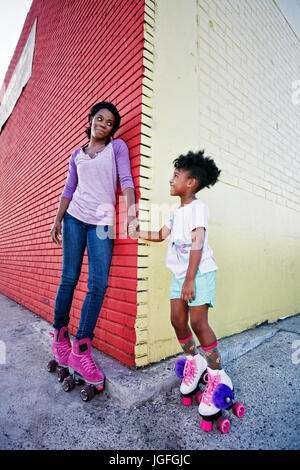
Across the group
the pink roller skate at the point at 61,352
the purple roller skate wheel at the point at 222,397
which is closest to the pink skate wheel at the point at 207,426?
the purple roller skate wheel at the point at 222,397

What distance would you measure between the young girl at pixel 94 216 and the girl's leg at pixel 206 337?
30.1 inches

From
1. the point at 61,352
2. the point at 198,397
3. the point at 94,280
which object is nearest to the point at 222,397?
the point at 198,397

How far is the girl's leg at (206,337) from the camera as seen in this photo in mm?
1521

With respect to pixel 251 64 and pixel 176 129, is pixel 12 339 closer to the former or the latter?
pixel 176 129

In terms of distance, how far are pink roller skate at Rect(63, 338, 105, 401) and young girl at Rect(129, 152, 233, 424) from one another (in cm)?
60

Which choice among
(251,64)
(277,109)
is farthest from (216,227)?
(277,109)

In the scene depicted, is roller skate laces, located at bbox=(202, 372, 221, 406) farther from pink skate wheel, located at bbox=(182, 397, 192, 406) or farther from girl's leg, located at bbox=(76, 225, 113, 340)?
girl's leg, located at bbox=(76, 225, 113, 340)

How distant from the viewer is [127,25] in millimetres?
2375

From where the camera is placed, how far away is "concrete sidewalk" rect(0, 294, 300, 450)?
133 cm

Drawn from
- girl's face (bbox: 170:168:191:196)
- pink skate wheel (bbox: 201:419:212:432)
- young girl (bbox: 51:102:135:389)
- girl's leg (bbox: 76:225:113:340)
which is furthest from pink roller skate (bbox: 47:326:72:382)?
girl's face (bbox: 170:168:191:196)

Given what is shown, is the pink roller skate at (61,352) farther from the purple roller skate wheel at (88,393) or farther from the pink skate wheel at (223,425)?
the pink skate wheel at (223,425)

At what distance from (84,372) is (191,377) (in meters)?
0.75

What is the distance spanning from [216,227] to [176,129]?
3.59 ft

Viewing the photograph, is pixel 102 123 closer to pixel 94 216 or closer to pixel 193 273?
pixel 94 216
